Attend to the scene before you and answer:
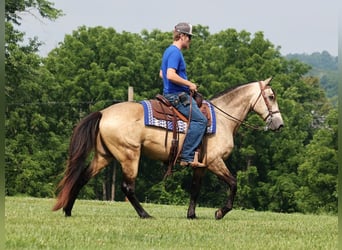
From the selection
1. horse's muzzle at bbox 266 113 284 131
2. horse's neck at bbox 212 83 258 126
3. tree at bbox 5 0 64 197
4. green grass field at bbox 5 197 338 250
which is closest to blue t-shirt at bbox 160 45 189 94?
horse's neck at bbox 212 83 258 126

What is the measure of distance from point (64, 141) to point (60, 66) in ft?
21.0

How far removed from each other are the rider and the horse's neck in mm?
1061

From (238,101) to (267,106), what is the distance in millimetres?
533

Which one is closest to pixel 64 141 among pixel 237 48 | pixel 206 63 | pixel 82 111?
pixel 82 111

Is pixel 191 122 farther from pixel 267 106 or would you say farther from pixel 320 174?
pixel 320 174

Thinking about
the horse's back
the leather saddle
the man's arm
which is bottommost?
the horse's back

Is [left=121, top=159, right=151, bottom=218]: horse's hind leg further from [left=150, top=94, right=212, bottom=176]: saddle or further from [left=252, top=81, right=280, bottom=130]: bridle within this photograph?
[left=252, top=81, right=280, bottom=130]: bridle

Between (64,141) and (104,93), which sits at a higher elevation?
(104,93)

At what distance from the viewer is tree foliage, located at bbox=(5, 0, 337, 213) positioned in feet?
168

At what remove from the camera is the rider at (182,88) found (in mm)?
12117

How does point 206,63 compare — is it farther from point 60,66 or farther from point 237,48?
point 60,66

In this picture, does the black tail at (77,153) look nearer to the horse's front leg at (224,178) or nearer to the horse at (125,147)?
the horse at (125,147)

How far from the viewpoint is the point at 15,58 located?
1628 inches

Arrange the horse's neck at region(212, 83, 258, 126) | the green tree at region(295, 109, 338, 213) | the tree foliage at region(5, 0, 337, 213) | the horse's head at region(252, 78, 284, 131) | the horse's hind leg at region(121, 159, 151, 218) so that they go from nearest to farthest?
the horse's hind leg at region(121, 159, 151, 218), the horse's neck at region(212, 83, 258, 126), the horse's head at region(252, 78, 284, 131), the tree foliage at region(5, 0, 337, 213), the green tree at region(295, 109, 338, 213)
